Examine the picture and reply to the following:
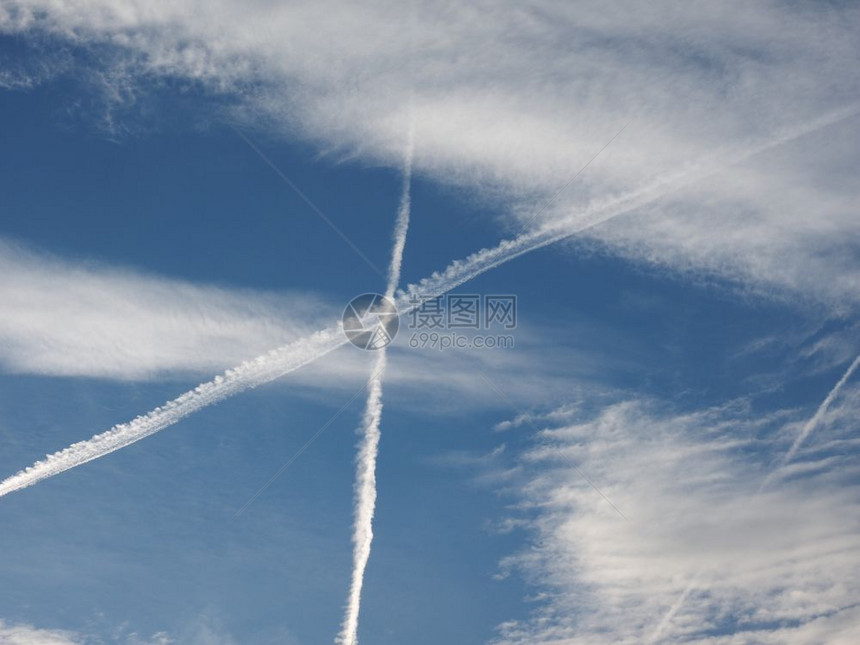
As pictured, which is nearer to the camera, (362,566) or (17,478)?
(17,478)

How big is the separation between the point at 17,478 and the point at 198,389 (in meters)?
14.4

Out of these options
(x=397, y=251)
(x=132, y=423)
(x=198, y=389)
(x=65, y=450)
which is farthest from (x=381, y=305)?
(x=65, y=450)

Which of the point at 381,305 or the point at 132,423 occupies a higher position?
the point at 381,305

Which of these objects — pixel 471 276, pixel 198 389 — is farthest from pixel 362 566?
pixel 471 276

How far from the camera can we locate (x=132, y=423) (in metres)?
58.3

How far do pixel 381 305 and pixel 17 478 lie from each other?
27308 mm

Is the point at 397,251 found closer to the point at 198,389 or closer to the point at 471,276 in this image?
the point at 471,276

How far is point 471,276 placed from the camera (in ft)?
196

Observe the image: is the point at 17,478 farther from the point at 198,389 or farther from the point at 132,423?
the point at 198,389

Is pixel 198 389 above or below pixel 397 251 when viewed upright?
below

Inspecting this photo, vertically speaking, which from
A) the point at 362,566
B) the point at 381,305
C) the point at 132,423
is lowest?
the point at 362,566

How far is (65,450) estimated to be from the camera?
5859 centimetres

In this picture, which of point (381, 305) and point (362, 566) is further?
point (362, 566)

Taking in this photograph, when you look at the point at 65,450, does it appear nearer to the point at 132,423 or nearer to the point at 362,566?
the point at 132,423
